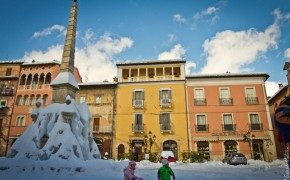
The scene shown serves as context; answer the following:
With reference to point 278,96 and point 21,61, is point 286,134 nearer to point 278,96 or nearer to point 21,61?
point 278,96

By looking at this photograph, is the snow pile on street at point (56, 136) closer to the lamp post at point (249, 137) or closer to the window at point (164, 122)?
the window at point (164, 122)

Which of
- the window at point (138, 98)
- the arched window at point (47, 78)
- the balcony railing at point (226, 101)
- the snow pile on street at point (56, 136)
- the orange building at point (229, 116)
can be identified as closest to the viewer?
the snow pile on street at point (56, 136)

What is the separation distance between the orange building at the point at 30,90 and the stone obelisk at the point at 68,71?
56.7 ft

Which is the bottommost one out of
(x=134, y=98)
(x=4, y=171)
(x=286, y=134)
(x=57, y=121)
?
(x=4, y=171)

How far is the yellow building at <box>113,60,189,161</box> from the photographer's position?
30469 millimetres

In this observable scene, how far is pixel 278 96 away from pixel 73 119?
28191mm

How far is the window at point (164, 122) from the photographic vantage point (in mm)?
30812

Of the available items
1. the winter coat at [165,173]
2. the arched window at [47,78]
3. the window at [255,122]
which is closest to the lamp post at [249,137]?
the window at [255,122]

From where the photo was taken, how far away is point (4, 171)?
10.8m

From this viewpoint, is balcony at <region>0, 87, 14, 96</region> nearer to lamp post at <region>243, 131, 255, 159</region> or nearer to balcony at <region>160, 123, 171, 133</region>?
balcony at <region>160, 123, 171, 133</region>

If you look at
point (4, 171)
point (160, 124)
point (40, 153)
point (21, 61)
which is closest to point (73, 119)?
point (40, 153)

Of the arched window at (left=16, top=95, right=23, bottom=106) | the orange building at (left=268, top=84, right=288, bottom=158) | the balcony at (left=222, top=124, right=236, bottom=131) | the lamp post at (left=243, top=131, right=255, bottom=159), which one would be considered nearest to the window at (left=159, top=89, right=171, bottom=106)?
the balcony at (left=222, top=124, right=236, bottom=131)

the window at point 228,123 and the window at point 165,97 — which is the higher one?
the window at point 165,97

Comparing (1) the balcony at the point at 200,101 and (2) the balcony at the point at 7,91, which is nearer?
(1) the balcony at the point at 200,101
